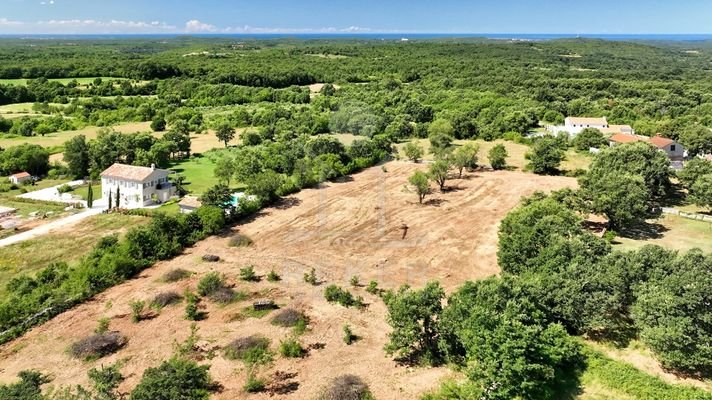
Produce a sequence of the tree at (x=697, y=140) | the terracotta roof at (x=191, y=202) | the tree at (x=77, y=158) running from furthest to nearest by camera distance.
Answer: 1. the tree at (x=697, y=140)
2. the tree at (x=77, y=158)
3. the terracotta roof at (x=191, y=202)

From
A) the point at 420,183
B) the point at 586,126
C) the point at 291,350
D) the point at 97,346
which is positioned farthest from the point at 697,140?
the point at 97,346

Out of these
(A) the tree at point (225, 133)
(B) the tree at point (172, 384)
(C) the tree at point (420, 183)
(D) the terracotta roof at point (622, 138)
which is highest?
(D) the terracotta roof at point (622, 138)

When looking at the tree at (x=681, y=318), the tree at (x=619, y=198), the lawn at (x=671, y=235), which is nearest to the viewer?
the tree at (x=681, y=318)

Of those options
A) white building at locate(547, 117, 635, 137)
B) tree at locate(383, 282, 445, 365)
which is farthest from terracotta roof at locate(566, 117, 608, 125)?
tree at locate(383, 282, 445, 365)

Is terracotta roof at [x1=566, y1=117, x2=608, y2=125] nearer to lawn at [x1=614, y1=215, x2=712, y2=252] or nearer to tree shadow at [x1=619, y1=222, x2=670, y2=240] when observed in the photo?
lawn at [x1=614, y1=215, x2=712, y2=252]

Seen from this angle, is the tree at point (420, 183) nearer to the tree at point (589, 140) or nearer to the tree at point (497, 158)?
the tree at point (497, 158)

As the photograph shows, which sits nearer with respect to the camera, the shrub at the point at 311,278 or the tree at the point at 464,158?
the shrub at the point at 311,278

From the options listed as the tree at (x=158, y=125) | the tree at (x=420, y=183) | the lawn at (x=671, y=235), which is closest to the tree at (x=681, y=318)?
the lawn at (x=671, y=235)
